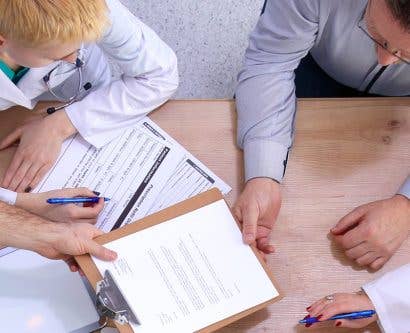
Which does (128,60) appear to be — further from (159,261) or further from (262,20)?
(159,261)

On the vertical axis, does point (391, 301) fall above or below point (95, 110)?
below

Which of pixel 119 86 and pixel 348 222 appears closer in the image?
pixel 348 222

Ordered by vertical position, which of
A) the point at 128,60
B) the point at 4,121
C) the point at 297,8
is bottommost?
the point at 4,121

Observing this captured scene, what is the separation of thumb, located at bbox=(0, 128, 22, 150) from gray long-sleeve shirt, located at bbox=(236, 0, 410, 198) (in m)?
0.40

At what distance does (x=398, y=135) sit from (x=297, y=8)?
291 millimetres

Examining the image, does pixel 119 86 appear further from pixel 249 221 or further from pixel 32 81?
pixel 249 221

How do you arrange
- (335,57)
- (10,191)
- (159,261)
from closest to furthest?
1. (159,261)
2. (10,191)
3. (335,57)

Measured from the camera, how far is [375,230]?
104cm

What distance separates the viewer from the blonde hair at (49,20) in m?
0.85

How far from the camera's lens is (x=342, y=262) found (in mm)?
1028

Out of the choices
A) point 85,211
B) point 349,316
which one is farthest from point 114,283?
point 349,316

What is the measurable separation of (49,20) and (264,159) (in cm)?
43

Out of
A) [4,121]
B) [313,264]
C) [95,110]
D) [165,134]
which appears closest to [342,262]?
[313,264]

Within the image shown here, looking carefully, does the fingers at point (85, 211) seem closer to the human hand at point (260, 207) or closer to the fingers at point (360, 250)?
the human hand at point (260, 207)
